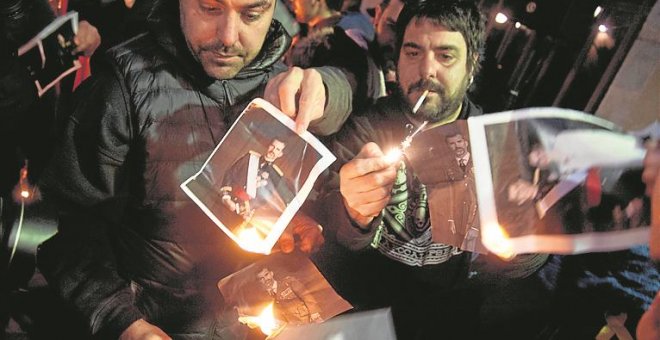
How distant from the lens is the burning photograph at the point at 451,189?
1630mm

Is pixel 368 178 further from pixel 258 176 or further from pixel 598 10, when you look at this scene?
pixel 598 10

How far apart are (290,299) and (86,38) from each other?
2.38m

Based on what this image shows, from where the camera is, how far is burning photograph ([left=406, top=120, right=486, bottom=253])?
163 centimetres

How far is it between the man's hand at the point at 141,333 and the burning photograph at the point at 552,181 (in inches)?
47.3

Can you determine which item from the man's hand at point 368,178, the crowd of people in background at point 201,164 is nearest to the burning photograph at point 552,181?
the crowd of people in background at point 201,164

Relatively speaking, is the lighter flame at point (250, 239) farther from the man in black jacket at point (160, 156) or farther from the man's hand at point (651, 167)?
the man's hand at point (651, 167)

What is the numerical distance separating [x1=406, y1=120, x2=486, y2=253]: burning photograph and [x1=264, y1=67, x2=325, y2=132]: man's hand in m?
0.44

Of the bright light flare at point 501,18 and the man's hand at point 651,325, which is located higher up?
the bright light flare at point 501,18

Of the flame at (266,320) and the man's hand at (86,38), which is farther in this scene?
the man's hand at (86,38)

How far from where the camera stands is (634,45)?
4.17 metres

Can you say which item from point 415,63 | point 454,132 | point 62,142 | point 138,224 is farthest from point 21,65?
point 454,132

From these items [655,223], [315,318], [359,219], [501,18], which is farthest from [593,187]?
[501,18]

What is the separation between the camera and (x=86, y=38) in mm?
3057

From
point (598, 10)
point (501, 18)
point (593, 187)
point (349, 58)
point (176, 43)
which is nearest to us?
point (593, 187)
